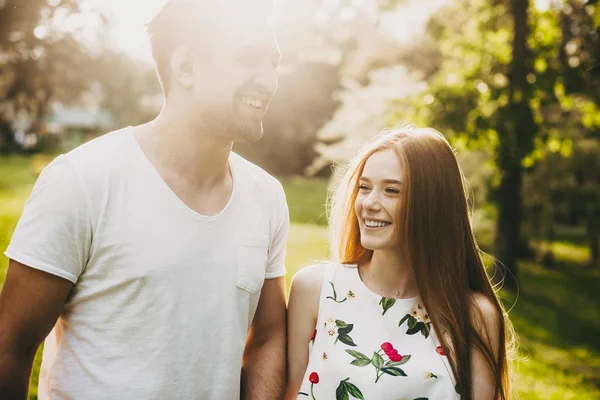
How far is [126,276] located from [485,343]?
147 cm

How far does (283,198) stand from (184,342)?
32.0 inches

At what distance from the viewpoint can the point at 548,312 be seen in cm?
1150

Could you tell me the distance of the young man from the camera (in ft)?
6.89

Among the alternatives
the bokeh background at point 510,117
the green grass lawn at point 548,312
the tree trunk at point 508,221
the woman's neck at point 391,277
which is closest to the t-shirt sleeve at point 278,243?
the green grass lawn at point 548,312

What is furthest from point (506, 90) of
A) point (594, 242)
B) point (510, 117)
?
point (594, 242)

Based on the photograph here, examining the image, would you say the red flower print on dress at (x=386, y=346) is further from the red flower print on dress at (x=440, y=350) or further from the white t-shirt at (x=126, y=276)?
the white t-shirt at (x=126, y=276)

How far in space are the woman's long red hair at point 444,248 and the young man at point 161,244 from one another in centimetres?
63

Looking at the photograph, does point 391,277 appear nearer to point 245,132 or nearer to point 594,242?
point 245,132

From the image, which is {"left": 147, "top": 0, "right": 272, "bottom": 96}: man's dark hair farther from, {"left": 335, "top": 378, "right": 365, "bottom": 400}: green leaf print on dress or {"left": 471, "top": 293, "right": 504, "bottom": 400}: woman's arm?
{"left": 471, "top": 293, "right": 504, "bottom": 400}: woman's arm

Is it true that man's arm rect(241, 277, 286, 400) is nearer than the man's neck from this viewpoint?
No

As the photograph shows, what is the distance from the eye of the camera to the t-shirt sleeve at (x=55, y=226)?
2045 mm

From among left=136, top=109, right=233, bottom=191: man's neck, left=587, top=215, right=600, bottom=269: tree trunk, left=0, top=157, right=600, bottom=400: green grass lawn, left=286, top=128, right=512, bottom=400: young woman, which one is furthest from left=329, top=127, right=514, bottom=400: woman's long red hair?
left=587, top=215, right=600, bottom=269: tree trunk

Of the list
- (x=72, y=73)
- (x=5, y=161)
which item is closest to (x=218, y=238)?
(x=72, y=73)

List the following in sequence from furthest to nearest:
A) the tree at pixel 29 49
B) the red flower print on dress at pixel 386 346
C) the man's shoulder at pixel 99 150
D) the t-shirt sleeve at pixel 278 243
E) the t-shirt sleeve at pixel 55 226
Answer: the tree at pixel 29 49
the t-shirt sleeve at pixel 278 243
the red flower print on dress at pixel 386 346
the man's shoulder at pixel 99 150
the t-shirt sleeve at pixel 55 226
